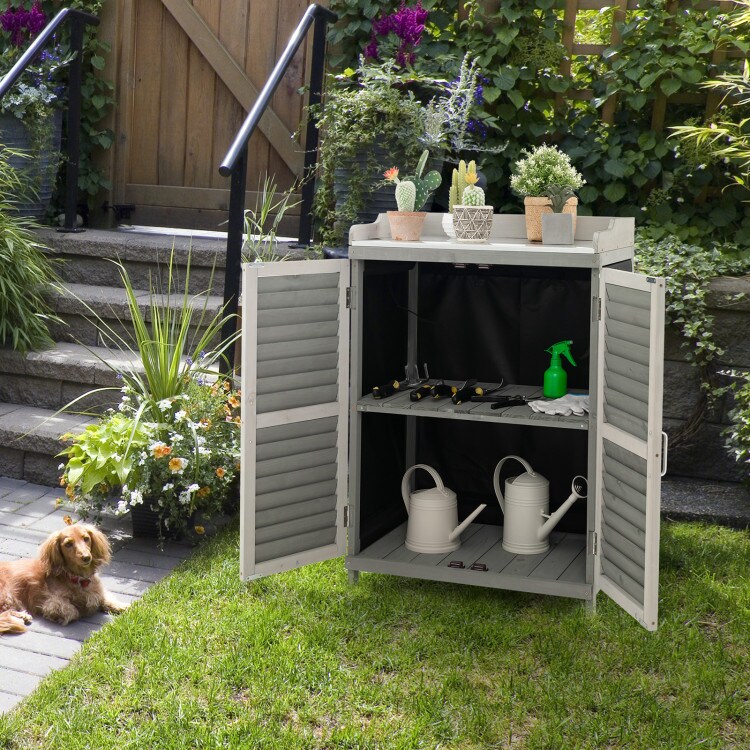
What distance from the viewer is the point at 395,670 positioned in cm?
288

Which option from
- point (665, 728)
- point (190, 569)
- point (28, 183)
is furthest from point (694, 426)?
point (28, 183)

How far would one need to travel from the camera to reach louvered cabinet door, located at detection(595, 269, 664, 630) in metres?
2.77

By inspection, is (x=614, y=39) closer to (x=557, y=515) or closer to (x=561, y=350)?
(x=561, y=350)

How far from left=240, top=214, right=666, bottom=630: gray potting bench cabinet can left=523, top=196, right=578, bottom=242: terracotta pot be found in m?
0.11

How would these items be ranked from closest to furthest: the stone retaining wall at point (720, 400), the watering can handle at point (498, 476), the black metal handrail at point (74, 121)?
the watering can handle at point (498, 476)
the stone retaining wall at point (720, 400)
the black metal handrail at point (74, 121)

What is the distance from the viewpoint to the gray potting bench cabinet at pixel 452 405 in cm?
292

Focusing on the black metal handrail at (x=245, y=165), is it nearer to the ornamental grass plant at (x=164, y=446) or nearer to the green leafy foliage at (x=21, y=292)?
the ornamental grass plant at (x=164, y=446)

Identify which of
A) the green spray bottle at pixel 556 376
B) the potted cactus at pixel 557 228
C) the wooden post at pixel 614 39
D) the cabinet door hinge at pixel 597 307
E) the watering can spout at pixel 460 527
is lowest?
the watering can spout at pixel 460 527

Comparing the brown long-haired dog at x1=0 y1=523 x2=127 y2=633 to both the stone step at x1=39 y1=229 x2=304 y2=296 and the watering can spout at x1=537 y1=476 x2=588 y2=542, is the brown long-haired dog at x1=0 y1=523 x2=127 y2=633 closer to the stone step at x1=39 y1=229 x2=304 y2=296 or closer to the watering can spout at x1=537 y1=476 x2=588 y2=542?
the watering can spout at x1=537 y1=476 x2=588 y2=542

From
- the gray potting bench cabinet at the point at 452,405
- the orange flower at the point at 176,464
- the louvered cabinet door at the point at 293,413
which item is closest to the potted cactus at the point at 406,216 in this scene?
the gray potting bench cabinet at the point at 452,405

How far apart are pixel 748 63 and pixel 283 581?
2.73m

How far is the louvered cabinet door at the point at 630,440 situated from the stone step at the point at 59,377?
6.78 feet

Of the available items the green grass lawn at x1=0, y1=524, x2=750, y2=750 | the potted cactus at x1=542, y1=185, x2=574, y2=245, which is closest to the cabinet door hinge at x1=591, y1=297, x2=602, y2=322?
the potted cactus at x1=542, y1=185, x2=574, y2=245

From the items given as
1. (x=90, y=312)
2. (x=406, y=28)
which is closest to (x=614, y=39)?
(x=406, y=28)
